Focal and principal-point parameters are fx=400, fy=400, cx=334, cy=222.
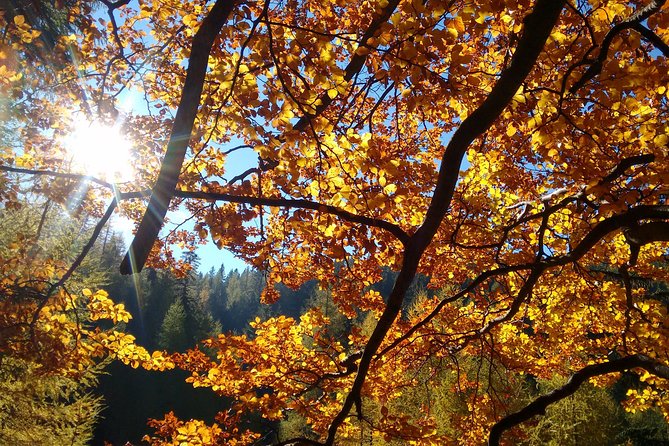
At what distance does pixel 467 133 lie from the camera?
106 inches

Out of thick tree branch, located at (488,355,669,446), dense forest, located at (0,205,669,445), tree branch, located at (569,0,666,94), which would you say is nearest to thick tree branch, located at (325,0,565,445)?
tree branch, located at (569,0,666,94)

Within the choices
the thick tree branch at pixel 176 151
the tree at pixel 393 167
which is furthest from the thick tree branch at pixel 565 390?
the thick tree branch at pixel 176 151

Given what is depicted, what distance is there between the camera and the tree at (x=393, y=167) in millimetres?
2898

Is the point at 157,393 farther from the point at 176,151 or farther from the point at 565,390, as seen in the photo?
the point at 176,151

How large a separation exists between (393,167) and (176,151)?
157 centimetres

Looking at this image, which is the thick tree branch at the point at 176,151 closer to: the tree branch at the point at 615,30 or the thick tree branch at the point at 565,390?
the tree branch at the point at 615,30

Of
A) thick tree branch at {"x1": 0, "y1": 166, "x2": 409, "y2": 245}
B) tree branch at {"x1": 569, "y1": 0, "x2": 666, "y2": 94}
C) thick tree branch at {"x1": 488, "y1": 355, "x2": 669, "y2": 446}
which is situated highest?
tree branch at {"x1": 569, "y1": 0, "x2": 666, "y2": 94}

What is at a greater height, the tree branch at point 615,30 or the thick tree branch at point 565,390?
the tree branch at point 615,30

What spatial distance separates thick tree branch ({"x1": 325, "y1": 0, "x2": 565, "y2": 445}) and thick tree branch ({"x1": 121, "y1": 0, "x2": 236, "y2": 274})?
1.73 metres

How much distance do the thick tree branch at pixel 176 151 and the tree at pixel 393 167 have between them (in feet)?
0.04

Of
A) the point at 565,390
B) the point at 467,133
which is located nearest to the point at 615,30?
the point at 467,133

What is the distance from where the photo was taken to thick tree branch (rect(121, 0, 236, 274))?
244cm

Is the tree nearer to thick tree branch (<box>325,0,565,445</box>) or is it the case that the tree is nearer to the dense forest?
thick tree branch (<box>325,0,565,445</box>)

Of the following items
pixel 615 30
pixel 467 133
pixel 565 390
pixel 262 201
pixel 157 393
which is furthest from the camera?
pixel 157 393
